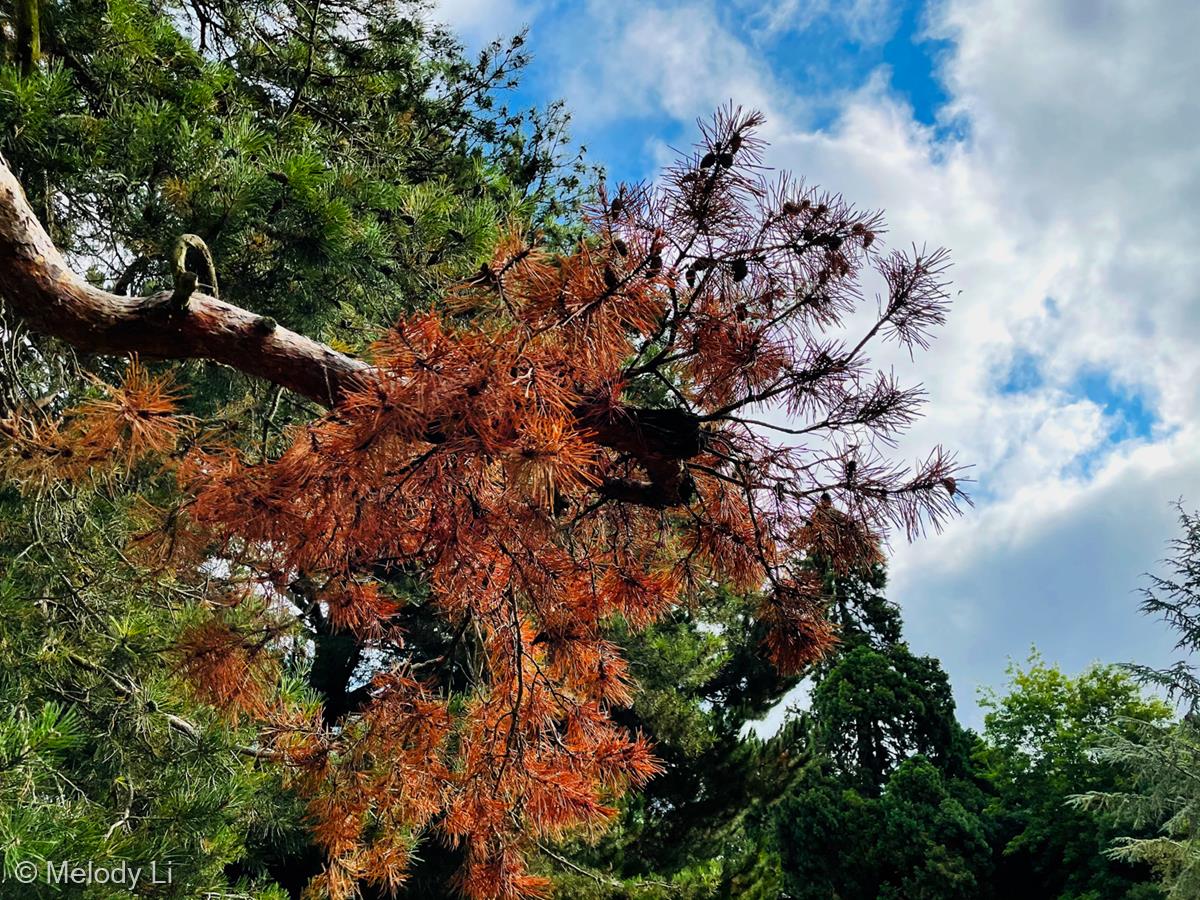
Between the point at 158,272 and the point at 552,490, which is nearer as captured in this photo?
the point at 552,490

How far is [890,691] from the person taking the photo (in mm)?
12422

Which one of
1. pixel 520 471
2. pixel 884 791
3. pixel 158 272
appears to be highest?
pixel 884 791

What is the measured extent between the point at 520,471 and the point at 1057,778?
14234mm

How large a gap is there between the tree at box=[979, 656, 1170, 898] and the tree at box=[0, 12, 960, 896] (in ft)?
33.0

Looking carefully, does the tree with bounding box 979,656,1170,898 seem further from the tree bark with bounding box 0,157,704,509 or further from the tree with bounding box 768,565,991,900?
the tree bark with bounding box 0,157,704,509

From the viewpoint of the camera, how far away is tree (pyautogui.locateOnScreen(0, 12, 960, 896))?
65.1 inches

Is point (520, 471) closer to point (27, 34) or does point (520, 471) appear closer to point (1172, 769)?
point (27, 34)

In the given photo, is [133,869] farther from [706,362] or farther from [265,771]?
[706,362]

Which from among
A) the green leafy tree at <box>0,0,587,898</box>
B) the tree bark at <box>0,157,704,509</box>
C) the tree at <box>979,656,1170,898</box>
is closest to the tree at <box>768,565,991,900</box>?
the tree at <box>979,656,1170,898</box>

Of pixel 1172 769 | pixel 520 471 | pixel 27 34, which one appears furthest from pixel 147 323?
pixel 1172 769

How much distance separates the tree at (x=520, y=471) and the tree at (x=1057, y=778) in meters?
10.1

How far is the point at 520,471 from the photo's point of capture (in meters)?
1.49

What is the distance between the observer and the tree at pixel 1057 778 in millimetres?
11502

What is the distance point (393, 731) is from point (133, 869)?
85 centimetres
